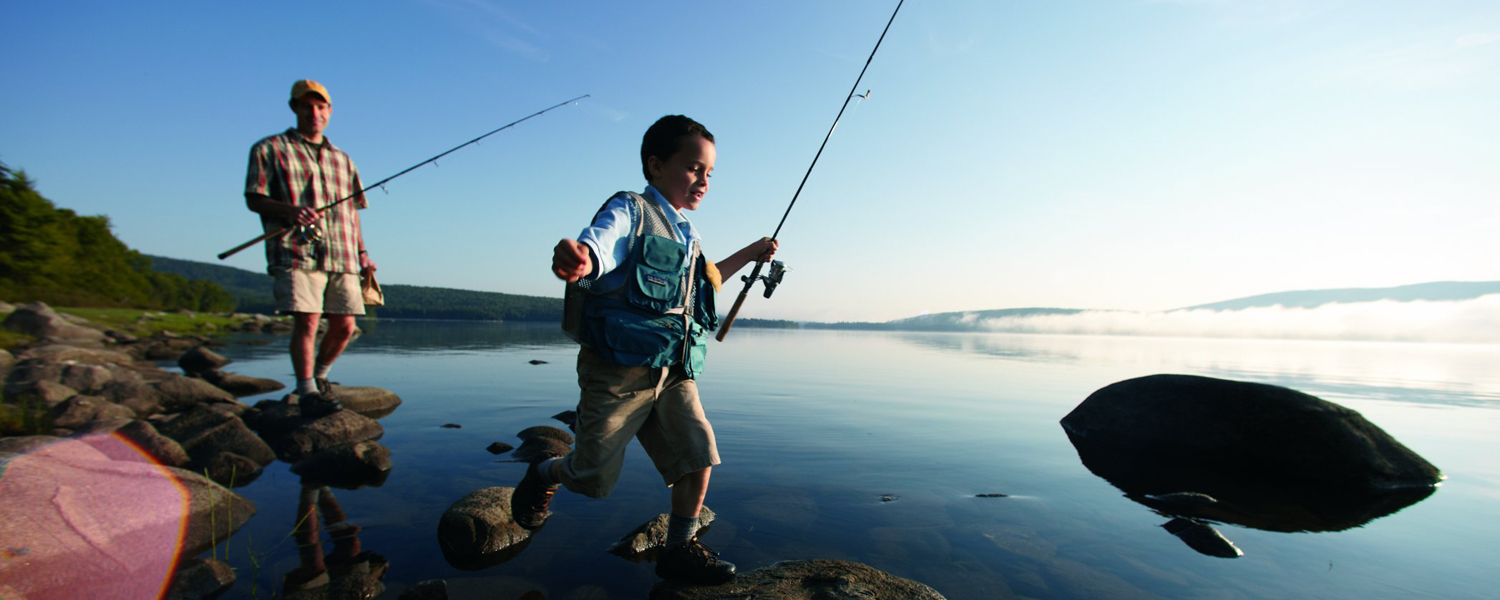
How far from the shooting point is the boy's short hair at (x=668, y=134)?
3.29 m

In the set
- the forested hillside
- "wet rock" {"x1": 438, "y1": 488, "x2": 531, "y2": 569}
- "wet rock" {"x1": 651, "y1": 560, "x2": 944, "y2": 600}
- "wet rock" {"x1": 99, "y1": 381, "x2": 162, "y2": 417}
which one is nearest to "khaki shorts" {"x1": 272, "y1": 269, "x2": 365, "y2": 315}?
"wet rock" {"x1": 99, "y1": 381, "x2": 162, "y2": 417}

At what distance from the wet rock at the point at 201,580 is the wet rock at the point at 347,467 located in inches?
63.3

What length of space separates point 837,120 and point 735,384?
8.02 meters

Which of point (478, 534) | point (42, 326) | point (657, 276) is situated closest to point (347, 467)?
point (478, 534)

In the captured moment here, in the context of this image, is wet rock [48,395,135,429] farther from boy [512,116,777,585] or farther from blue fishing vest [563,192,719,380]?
blue fishing vest [563,192,719,380]

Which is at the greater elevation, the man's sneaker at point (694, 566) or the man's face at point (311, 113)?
the man's face at point (311, 113)

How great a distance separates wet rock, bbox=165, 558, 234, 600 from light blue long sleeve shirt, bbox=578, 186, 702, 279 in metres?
2.01

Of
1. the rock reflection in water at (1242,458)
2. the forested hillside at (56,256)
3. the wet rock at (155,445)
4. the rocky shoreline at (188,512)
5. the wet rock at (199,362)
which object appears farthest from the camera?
the forested hillside at (56,256)

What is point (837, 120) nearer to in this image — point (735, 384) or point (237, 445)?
point (237, 445)

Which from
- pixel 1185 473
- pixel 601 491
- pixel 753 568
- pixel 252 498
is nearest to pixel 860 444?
pixel 1185 473

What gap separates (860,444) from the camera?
6.56 meters

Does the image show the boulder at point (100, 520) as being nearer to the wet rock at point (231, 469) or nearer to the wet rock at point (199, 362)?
the wet rock at point (231, 469)

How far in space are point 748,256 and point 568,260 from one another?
1444 mm

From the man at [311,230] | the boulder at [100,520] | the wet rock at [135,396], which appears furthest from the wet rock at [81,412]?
the boulder at [100,520]
